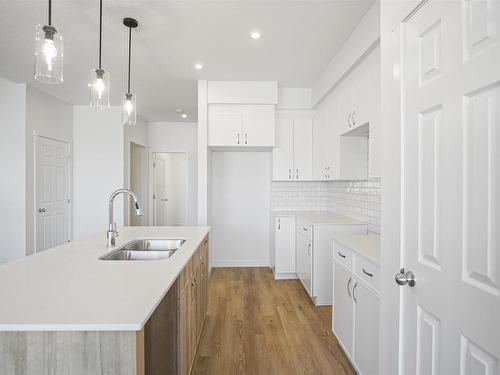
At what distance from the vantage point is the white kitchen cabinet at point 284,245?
3965mm

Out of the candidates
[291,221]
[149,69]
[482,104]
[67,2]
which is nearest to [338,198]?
[291,221]

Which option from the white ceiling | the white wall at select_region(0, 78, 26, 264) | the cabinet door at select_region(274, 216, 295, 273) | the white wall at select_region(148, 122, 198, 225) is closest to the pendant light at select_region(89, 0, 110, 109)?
the white ceiling

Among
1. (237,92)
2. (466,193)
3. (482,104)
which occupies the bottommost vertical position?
(466,193)

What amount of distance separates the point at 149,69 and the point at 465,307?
3558mm

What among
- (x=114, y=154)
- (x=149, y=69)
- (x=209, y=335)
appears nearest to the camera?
(x=209, y=335)

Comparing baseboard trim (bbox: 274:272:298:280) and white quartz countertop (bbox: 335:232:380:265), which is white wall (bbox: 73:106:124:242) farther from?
white quartz countertop (bbox: 335:232:380:265)

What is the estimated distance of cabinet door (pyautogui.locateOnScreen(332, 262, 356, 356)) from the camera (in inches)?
79.7

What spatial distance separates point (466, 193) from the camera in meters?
0.93

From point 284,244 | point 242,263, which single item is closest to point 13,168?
point 242,263

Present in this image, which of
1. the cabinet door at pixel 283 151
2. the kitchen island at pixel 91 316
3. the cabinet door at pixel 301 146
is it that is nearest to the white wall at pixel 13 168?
the kitchen island at pixel 91 316

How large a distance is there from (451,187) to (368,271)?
0.89 meters

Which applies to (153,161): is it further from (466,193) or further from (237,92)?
(466,193)

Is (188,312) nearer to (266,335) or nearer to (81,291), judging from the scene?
(81,291)

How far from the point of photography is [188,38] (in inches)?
106
